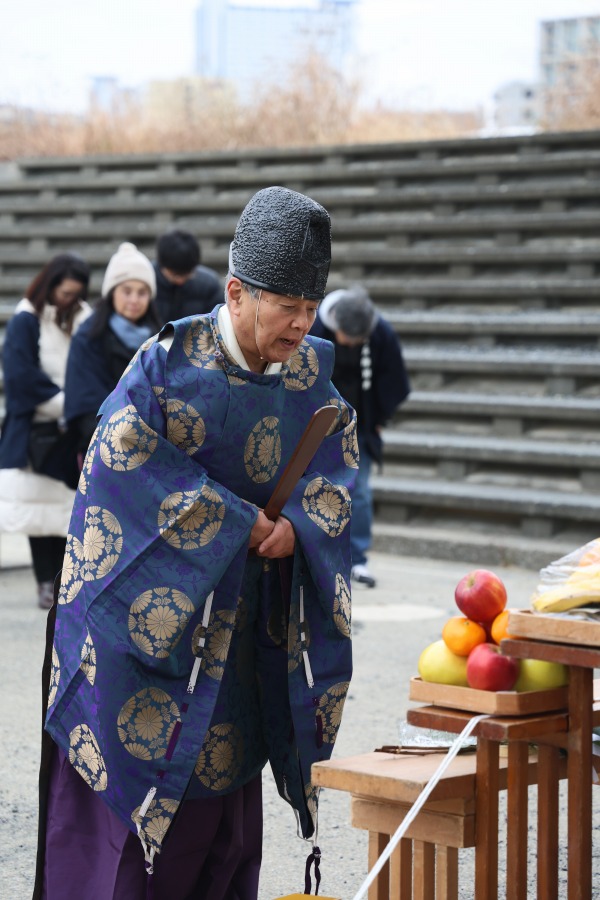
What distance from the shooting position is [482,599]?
2725 mm

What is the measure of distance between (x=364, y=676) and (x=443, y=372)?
4626 mm

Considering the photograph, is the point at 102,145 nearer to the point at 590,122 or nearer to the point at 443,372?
the point at 590,122

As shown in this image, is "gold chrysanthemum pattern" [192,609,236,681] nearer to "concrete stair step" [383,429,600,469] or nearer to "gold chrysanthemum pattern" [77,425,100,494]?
"gold chrysanthemum pattern" [77,425,100,494]

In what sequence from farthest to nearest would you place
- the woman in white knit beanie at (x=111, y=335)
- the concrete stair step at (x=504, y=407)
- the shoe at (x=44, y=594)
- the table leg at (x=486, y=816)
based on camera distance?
1. the concrete stair step at (x=504, y=407)
2. the shoe at (x=44, y=594)
3. the woman in white knit beanie at (x=111, y=335)
4. the table leg at (x=486, y=816)

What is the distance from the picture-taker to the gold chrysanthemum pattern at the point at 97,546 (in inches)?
98.9

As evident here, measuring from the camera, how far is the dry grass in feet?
47.3

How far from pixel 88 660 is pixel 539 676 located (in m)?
0.90

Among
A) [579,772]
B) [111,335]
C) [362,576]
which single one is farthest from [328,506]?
[362,576]

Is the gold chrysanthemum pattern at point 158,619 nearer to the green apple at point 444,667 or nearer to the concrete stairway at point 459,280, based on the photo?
the green apple at point 444,667

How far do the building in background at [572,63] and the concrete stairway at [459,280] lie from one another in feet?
7.32

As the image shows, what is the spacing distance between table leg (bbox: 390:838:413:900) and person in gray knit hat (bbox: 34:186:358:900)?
0.22m

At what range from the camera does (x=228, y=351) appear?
261cm

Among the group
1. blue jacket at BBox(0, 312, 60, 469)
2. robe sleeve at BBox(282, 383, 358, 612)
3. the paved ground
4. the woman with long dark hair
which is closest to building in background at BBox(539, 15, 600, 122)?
the paved ground

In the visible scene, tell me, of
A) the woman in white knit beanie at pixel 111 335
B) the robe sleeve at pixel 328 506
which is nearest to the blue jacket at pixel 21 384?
the woman in white knit beanie at pixel 111 335
